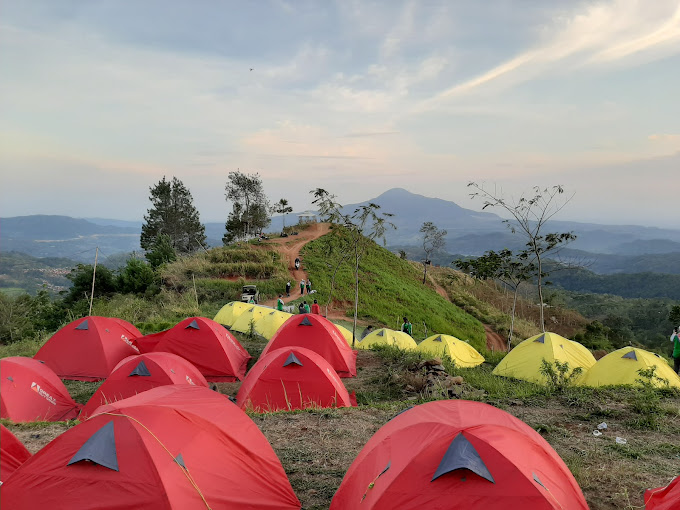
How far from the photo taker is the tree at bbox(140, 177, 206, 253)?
53.3 meters

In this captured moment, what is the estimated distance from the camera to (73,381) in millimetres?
12219

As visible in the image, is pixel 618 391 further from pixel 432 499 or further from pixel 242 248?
pixel 242 248

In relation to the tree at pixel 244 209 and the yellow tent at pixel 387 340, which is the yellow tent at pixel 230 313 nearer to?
the yellow tent at pixel 387 340

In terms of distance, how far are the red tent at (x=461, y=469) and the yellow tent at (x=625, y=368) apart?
7.67 metres

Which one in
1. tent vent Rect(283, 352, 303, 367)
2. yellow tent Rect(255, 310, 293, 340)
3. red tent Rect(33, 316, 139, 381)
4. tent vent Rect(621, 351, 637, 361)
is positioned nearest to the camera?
tent vent Rect(283, 352, 303, 367)

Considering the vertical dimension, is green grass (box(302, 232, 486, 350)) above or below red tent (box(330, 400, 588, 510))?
below

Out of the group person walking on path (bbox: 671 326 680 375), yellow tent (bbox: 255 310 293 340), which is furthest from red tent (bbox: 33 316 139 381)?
person walking on path (bbox: 671 326 680 375)

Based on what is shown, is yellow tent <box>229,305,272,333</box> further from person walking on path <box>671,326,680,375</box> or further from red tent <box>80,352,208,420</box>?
person walking on path <box>671,326,680,375</box>

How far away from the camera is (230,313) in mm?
18156

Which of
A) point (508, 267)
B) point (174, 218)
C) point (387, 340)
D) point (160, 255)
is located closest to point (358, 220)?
point (387, 340)

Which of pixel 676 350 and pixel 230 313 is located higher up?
pixel 230 313

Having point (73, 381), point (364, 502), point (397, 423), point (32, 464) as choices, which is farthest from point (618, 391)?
point (73, 381)

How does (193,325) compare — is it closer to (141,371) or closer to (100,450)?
(141,371)

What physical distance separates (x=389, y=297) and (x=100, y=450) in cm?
2620
